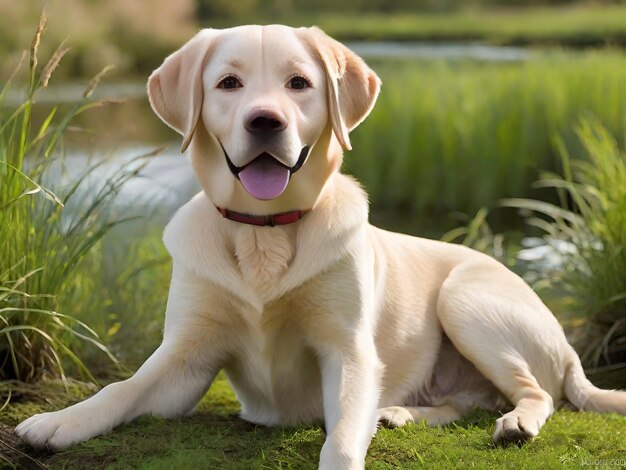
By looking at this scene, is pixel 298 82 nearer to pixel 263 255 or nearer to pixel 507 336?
pixel 263 255

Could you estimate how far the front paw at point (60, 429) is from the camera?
286 cm

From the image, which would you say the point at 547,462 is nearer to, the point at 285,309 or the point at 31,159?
the point at 285,309

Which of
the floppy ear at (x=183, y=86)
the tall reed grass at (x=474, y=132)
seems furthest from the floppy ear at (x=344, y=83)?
the tall reed grass at (x=474, y=132)

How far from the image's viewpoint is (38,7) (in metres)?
18.1

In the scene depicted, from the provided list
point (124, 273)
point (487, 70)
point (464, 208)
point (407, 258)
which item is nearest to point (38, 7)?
point (487, 70)

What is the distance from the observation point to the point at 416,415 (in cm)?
329

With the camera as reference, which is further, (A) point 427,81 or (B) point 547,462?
(A) point 427,81

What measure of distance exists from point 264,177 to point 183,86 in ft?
1.25

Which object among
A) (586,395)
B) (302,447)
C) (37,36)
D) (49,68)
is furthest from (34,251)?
(586,395)

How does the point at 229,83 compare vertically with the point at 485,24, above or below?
above

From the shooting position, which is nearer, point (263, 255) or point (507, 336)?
point (263, 255)

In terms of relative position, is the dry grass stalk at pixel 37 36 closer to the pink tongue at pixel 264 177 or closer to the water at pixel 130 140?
the water at pixel 130 140

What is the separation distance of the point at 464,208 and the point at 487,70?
218 centimetres

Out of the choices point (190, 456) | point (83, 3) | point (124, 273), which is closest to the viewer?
point (190, 456)
